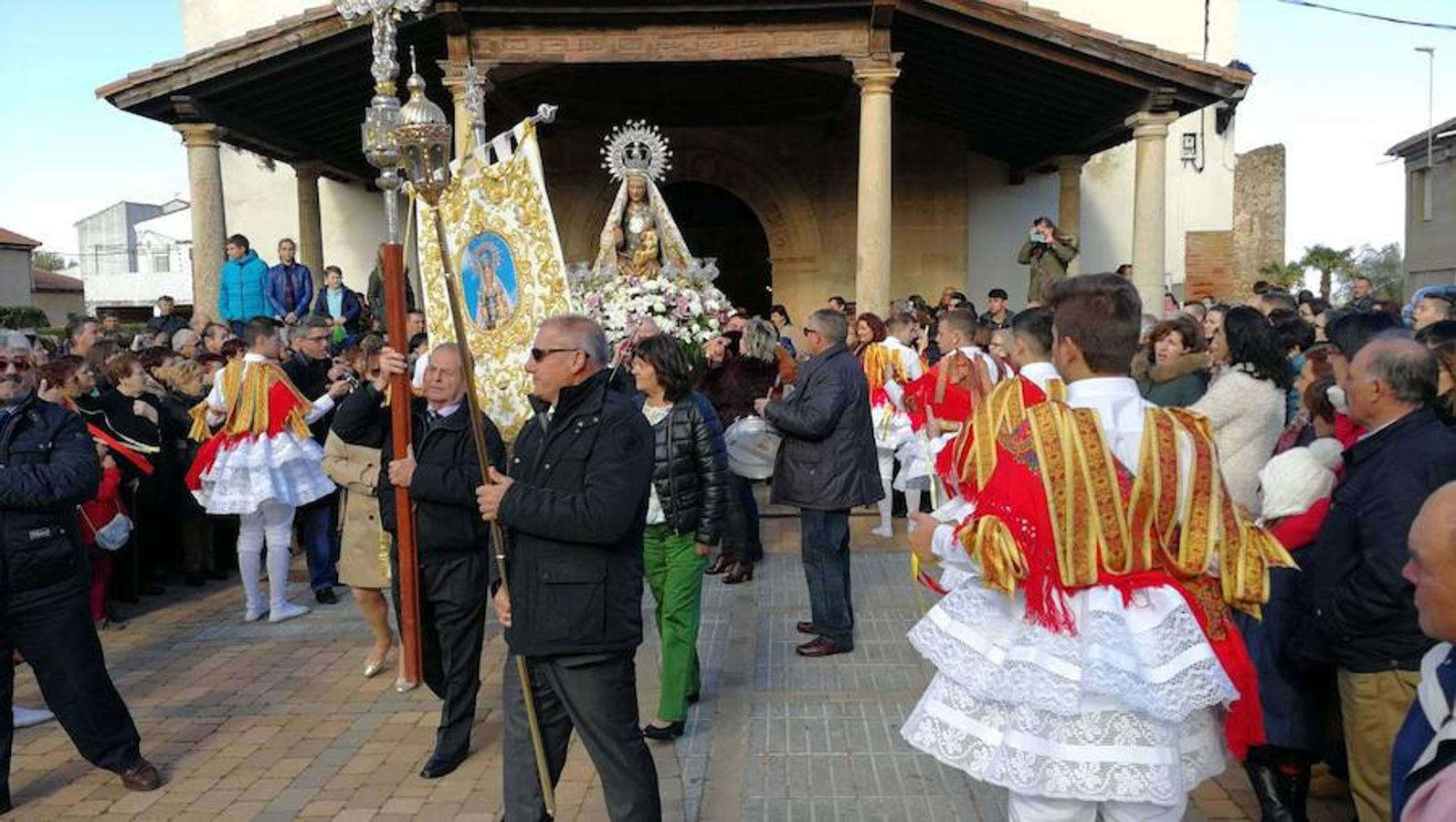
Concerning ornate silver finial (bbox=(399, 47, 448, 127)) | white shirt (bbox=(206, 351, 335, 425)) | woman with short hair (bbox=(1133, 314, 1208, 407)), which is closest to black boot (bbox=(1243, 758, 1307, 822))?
woman with short hair (bbox=(1133, 314, 1208, 407))

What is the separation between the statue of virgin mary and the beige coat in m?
3.47

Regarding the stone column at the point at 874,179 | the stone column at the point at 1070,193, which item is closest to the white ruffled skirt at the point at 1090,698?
the stone column at the point at 874,179

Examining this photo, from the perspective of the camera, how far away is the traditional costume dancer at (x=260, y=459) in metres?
7.35

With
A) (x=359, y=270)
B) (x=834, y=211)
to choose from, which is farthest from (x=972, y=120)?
(x=359, y=270)

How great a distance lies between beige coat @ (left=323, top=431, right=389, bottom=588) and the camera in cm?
590

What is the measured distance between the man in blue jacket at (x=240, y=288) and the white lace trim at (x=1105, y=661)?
38.8ft

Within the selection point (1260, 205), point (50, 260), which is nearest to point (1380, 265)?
point (1260, 205)

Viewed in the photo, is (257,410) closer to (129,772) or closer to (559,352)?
(129,772)

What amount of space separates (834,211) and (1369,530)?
14.9m

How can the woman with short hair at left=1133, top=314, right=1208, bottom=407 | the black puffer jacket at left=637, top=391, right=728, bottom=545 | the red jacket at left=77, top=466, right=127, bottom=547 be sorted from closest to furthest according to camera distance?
the black puffer jacket at left=637, top=391, right=728, bottom=545 → the woman with short hair at left=1133, top=314, right=1208, bottom=407 → the red jacket at left=77, top=466, right=127, bottom=547

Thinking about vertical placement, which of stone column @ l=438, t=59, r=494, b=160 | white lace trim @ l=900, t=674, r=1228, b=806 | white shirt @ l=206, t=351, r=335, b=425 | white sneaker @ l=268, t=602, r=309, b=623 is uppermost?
stone column @ l=438, t=59, r=494, b=160

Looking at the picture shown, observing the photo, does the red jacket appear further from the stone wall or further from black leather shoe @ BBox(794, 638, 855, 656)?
the stone wall

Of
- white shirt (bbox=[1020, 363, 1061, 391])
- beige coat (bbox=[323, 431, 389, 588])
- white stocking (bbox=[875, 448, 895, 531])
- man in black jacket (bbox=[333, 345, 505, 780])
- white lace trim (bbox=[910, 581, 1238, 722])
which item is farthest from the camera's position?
white stocking (bbox=[875, 448, 895, 531])

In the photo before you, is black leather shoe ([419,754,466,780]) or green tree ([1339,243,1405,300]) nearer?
black leather shoe ([419,754,466,780])
